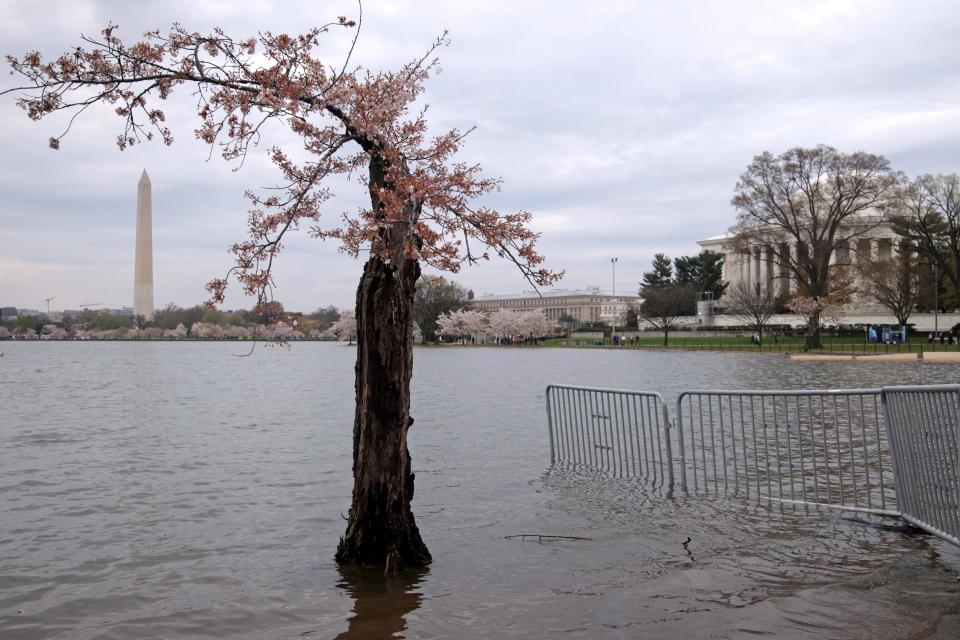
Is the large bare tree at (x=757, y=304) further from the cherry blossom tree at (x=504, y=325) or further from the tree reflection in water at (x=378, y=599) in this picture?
the tree reflection in water at (x=378, y=599)

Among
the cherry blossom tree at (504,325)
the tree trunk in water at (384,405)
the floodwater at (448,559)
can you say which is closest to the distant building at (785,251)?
the cherry blossom tree at (504,325)

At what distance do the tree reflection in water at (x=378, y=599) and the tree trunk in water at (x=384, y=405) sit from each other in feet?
0.43

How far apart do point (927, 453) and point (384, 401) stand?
177 inches

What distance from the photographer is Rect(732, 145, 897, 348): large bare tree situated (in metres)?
60.3

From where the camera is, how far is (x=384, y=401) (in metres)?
6.47

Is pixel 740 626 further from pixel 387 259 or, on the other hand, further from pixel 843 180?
pixel 843 180

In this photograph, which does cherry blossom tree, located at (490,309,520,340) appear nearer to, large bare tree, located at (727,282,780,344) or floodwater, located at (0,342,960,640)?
large bare tree, located at (727,282,780,344)

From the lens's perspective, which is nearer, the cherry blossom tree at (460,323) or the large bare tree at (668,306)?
the large bare tree at (668,306)

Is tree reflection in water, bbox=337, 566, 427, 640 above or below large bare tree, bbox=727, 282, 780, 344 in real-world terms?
below

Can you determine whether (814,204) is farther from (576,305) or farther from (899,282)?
(576,305)

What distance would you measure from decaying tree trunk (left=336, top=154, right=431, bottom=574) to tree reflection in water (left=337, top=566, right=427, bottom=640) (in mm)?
140

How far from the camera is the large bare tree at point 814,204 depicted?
60.3 metres

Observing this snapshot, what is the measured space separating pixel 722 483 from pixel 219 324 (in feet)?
617

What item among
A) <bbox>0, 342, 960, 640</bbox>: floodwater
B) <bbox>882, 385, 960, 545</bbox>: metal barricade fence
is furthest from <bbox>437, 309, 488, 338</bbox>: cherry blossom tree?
<bbox>882, 385, 960, 545</bbox>: metal barricade fence
